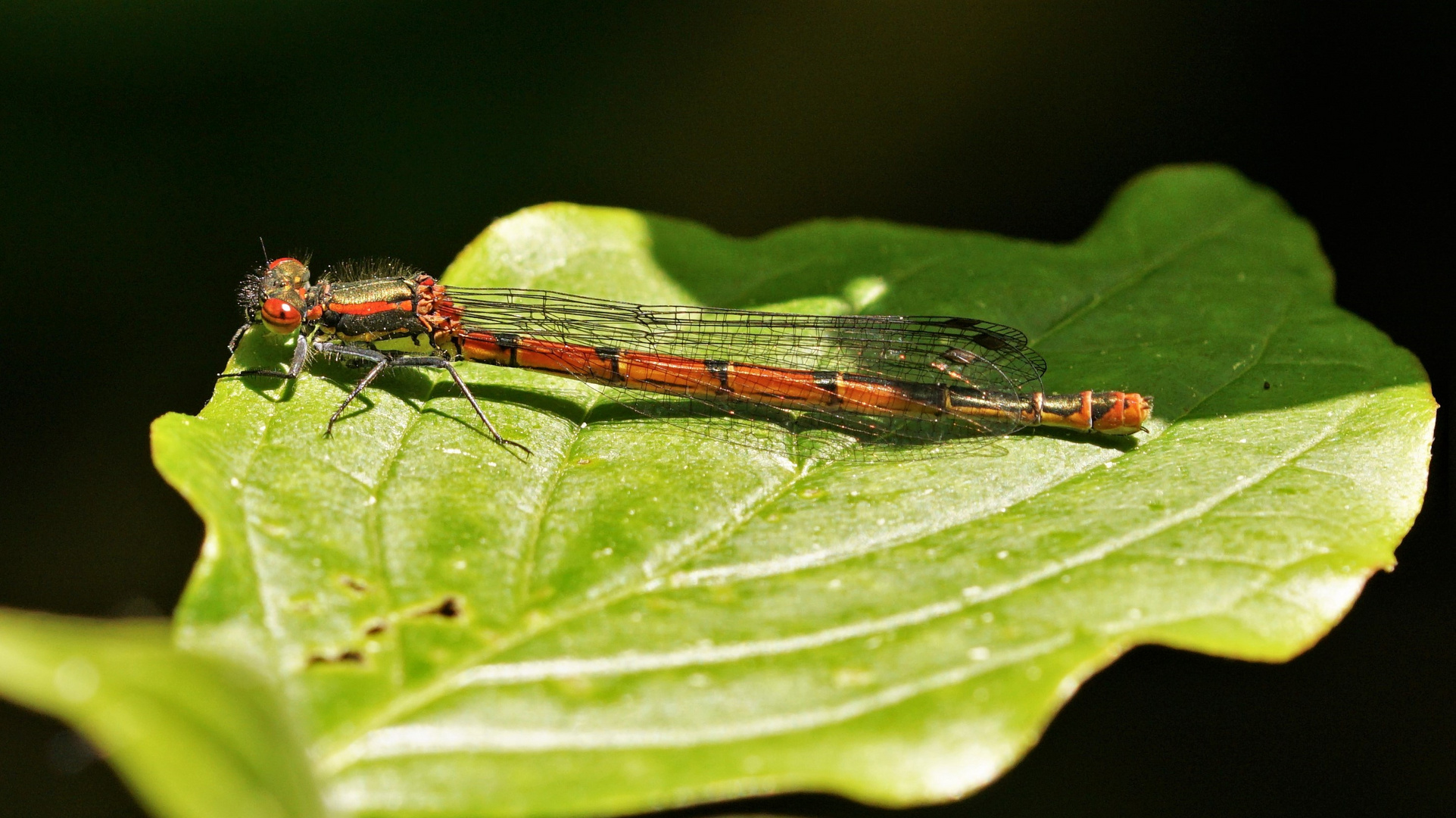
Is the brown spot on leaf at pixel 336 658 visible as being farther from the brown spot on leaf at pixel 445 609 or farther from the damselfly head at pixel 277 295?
the damselfly head at pixel 277 295

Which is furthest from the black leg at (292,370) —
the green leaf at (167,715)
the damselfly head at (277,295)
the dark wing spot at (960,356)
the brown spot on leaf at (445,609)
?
the dark wing spot at (960,356)

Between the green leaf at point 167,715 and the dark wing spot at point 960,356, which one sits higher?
the green leaf at point 167,715

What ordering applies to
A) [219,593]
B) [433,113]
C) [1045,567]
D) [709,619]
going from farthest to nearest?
[433,113]
[1045,567]
[709,619]
[219,593]

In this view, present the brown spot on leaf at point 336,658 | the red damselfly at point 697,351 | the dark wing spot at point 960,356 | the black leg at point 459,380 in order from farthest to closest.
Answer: the dark wing spot at point 960,356, the red damselfly at point 697,351, the black leg at point 459,380, the brown spot on leaf at point 336,658

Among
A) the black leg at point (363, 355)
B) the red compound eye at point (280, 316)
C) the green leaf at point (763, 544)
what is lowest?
the green leaf at point (763, 544)

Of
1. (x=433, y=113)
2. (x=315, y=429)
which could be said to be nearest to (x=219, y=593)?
(x=315, y=429)

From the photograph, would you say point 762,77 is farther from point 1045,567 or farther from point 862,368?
point 1045,567

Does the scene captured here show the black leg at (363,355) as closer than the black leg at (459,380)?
No
